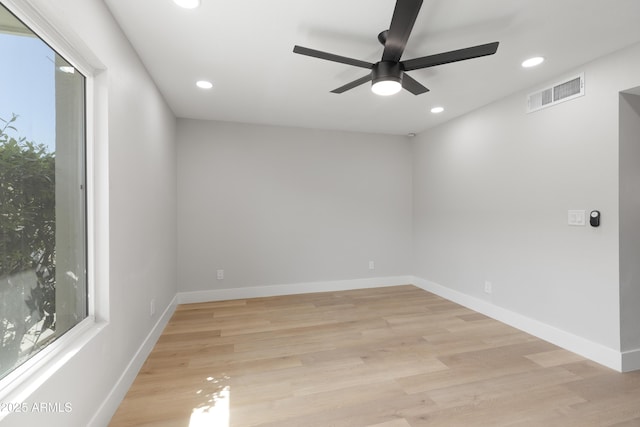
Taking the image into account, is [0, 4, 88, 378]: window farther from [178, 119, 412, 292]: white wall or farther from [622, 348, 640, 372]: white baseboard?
[622, 348, 640, 372]: white baseboard

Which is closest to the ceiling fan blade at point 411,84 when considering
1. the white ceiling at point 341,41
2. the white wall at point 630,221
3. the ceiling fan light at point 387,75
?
the ceiling fan light at point 387,75

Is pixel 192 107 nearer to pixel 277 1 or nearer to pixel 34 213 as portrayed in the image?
pixel 277 1

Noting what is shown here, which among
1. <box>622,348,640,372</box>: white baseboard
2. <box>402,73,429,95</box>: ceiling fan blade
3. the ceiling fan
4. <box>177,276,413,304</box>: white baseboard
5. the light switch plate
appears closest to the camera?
the ceiling fan

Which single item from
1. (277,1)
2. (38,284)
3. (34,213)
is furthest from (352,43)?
(38,284)

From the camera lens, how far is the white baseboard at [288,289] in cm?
382

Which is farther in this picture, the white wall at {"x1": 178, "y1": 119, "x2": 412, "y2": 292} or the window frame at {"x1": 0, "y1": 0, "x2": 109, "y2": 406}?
the white wall at {"x1": 178, "y1": 119, "x2": 412, "y2": 292}

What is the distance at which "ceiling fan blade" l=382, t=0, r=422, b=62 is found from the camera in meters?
1.39

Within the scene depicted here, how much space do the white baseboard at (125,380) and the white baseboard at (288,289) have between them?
2.94ft

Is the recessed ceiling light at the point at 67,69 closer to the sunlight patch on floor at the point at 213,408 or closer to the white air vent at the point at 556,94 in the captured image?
the sunlight patch on floor at the point at 213,408

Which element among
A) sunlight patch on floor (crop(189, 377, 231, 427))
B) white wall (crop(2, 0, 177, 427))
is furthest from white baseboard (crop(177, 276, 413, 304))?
sunlight patch on floor (crop(189, 377, 231, 427))

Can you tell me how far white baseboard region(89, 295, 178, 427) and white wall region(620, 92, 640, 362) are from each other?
3.52 metres

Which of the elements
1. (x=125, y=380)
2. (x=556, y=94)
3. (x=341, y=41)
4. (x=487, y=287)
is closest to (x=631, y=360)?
(x=487, y=287)

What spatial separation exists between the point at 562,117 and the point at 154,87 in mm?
3717

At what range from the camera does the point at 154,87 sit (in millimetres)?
2705
